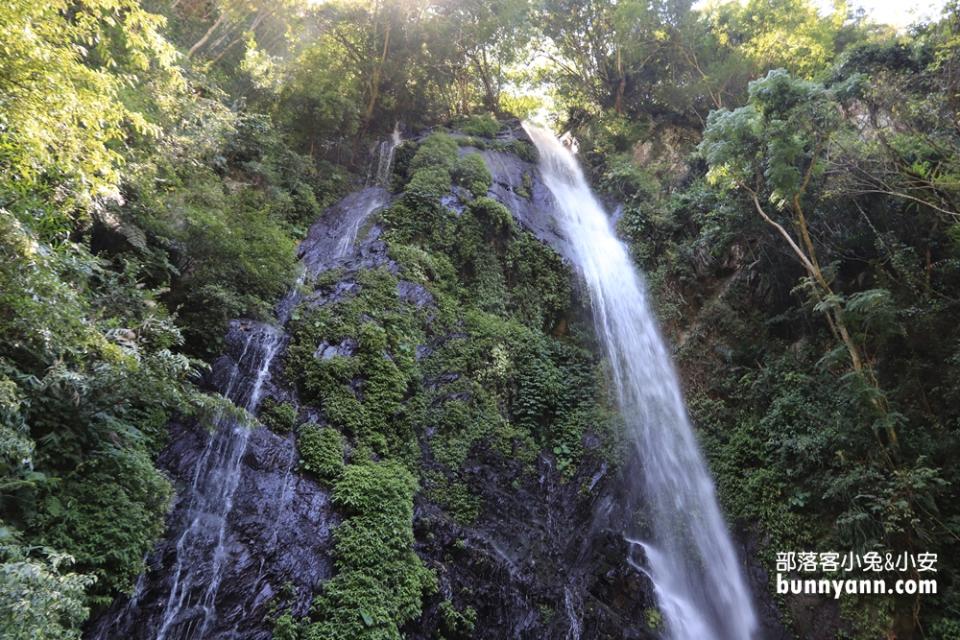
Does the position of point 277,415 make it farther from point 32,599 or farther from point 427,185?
point 427,185

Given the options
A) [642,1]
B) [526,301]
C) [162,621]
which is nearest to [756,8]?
[642,1]

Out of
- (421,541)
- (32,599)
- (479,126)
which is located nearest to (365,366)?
(421,541)

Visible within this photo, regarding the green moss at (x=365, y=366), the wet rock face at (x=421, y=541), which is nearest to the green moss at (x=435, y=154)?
the wet rock face at (x=421, y=541)

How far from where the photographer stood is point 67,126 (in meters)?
4.54

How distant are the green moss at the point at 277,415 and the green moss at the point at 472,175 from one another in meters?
7.97

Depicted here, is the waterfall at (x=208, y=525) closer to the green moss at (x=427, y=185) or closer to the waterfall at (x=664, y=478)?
the waterfall at (x=664, y=478)

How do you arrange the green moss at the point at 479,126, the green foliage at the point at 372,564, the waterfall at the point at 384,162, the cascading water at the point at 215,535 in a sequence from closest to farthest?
the cascading water at the point at 215,535, the green foliage at the point at 372,564, the waterfall at the point at 384,162, the green moss at the point at 479,126

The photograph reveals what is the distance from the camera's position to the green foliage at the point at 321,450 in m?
6.62

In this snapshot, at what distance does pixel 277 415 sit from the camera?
22.8 ft

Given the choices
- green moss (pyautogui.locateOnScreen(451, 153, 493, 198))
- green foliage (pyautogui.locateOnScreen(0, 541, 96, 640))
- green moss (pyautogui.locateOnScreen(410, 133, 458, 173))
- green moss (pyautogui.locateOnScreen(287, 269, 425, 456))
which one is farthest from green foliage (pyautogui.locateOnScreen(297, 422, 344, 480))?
green moss (pyautogui.locateOnScreen(410, 133, 458, 173))

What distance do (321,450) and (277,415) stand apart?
79cm

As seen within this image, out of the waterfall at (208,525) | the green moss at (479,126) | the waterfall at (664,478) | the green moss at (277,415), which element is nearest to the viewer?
the waterfall at (208,525)

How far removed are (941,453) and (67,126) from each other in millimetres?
11450

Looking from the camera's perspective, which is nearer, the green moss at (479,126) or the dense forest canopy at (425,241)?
the dense forest canopy at (425,241)
